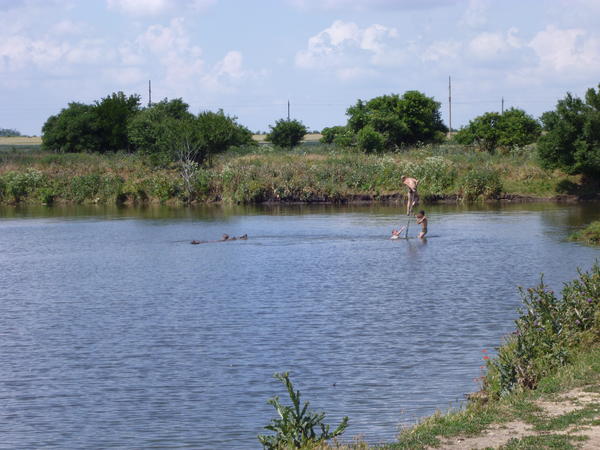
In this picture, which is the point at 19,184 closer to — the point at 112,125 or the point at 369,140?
the point at 112,125

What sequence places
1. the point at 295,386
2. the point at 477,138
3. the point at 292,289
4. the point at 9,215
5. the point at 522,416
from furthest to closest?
1. the point at 477,138
2. the point at 9,215
3. the point at 292,289
4. the point at 295,386
5. the point at 522,416

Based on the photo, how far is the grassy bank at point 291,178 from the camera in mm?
66562

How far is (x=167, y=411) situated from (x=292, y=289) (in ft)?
42.6

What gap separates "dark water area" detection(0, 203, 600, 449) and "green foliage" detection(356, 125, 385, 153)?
33715mm

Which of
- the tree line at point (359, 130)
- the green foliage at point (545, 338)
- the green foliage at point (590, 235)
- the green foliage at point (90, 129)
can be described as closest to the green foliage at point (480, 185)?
the tree line at point (359, 130)

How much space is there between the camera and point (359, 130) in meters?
82.9

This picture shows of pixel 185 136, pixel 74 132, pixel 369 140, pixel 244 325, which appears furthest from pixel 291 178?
pixel 244 325

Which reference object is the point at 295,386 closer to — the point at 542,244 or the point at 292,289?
the point at 292,289

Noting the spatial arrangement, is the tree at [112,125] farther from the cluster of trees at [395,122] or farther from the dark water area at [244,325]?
the dark water area at [244,325]

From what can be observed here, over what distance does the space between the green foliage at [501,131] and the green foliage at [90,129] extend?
3301 centimetres

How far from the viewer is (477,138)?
8250 cm

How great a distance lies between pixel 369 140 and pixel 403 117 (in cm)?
1097

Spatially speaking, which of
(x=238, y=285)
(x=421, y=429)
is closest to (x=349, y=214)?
(x=238, y=285)

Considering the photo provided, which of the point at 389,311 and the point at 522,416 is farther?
the point at 389,311
